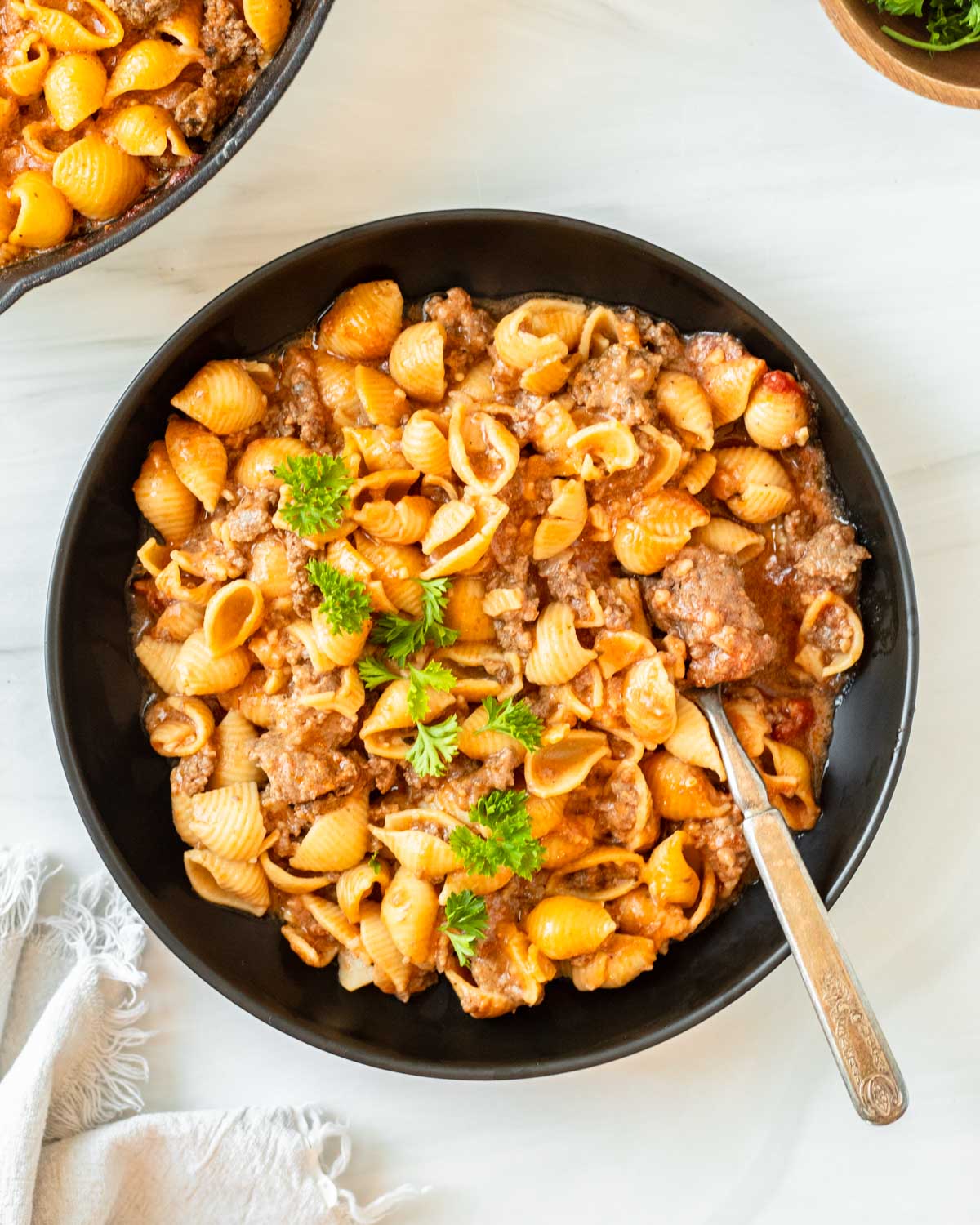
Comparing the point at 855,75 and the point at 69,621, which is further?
the point at 855,75

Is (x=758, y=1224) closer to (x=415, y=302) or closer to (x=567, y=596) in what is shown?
(x=567, y=596)

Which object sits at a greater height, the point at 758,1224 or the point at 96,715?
the point at 96,715

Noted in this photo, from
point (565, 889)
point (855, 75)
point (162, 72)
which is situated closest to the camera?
point (162, 72)

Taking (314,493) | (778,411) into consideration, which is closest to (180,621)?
(314,493)

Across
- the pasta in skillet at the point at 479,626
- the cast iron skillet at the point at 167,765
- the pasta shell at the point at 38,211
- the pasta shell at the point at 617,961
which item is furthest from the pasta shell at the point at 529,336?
the pasta shell at the point at 617,961

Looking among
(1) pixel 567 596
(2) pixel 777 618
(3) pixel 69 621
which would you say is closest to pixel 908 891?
(2) pixel 777 618

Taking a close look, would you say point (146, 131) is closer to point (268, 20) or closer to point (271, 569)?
point (268, 20)
